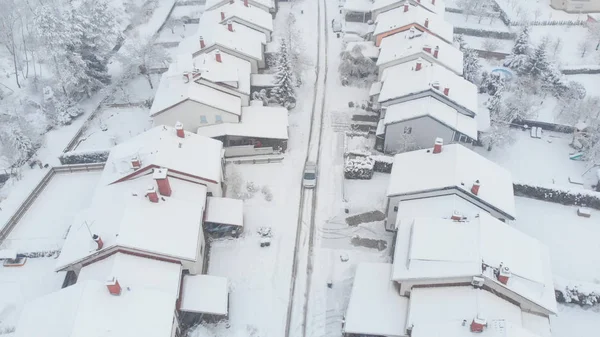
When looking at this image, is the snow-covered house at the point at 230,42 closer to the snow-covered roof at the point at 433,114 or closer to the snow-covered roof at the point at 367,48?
the snow-covered roof at the point at 367,48

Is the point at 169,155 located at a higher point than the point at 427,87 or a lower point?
lower

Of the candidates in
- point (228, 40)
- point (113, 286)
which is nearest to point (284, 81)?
point (228, 40)

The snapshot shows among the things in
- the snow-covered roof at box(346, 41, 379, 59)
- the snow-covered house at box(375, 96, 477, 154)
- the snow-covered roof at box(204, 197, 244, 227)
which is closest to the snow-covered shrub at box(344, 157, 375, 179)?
the snow-covered house at box(375, 96, 477, 154)

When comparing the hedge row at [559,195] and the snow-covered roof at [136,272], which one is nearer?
the snow-covered roof at [136,272]

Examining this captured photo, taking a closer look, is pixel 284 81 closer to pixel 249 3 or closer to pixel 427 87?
pixel 427 87

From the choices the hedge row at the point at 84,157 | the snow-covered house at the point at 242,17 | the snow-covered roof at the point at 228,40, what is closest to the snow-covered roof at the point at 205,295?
the hedge row at the point at 84,157
